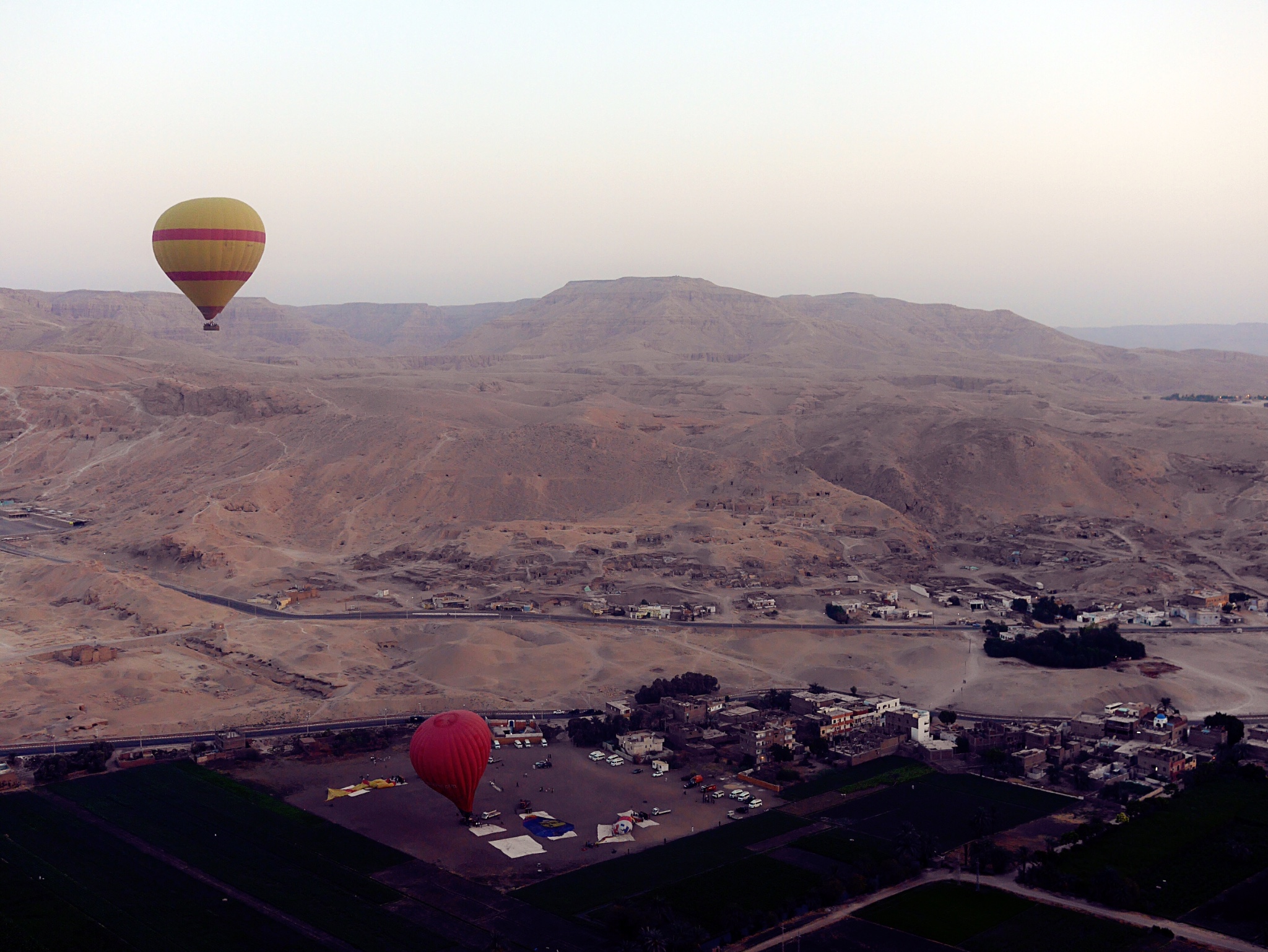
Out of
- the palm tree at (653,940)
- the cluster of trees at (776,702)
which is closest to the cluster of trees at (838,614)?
the cluster of trees at (776,702)

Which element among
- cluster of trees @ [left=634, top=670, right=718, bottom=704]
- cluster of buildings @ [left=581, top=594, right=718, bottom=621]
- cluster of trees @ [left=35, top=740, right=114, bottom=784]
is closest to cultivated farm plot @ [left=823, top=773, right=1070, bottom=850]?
cluster of trees @ [left=634, top=670, right=718, bottom=704]

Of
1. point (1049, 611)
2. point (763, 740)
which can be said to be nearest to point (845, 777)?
point (763, 740)

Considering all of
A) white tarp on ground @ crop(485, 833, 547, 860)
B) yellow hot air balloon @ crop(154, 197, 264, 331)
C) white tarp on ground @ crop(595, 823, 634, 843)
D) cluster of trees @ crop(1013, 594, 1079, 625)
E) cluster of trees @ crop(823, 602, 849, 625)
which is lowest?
white tarp on ground @ crop(485, 833, 547, 860)

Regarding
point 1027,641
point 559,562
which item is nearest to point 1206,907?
point 1027,641

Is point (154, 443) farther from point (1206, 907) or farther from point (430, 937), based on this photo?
point (1206, 907)

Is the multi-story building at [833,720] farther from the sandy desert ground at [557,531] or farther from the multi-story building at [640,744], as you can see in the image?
the multi-story building at [640,744]

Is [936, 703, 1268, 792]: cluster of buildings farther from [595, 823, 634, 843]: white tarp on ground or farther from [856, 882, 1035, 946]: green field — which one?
[595, 823, 634, 843]: white tarp on ground
